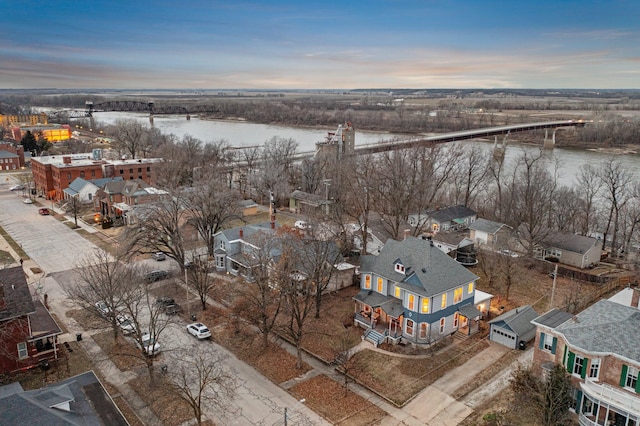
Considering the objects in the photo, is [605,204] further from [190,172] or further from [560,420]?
[190,172]

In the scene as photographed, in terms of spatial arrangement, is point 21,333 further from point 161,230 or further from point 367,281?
point 367,281

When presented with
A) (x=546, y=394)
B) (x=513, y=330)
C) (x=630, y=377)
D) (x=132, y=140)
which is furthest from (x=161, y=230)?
(x=132, y=140)

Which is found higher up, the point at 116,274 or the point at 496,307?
the point at 116,274

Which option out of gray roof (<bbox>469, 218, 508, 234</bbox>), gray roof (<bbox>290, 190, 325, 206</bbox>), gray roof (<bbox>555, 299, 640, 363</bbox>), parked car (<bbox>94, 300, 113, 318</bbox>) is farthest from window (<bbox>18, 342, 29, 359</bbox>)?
gray roof (<bbox>469, 218, 508, 234</bbox>)

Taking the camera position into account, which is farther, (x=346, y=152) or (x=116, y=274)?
(x=346, y=152)

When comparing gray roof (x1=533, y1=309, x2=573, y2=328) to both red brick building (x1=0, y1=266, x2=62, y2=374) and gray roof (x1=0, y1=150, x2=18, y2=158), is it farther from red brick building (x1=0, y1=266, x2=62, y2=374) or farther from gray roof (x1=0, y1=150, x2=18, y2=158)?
gray roof (x1=0, y1=150, x2=18, y2=158)

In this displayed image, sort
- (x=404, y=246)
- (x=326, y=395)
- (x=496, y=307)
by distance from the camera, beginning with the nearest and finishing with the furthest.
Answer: (x=326, y=395), (x=404, y=246), (x=496, y=307)

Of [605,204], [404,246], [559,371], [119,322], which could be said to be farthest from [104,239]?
[605,204]
